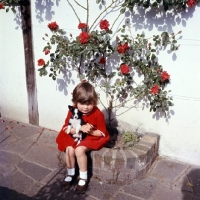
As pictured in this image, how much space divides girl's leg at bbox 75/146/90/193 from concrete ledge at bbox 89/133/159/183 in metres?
0.18

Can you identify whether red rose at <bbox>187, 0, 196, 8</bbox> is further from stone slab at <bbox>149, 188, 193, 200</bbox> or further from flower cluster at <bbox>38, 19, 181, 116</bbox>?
stone slab at <bbox>149, 188, 193, 200</bbox>

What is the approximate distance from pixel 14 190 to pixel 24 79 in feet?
6.73

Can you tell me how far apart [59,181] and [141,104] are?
57.2 inches

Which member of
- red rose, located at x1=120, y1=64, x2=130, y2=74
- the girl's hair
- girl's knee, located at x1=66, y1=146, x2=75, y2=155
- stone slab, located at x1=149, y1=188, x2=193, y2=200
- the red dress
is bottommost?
stone slab, located at x1=149, y1=188, x2=193, y2=200

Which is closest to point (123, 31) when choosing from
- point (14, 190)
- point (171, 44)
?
point (171, 44)

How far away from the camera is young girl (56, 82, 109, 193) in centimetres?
308

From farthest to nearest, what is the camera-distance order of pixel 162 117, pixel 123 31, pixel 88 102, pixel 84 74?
1. pixel 84 74
2. pixel 162 117
3. pixel 123 31
4. pixel 88 102

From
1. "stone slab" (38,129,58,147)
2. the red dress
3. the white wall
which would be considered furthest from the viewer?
the white wall

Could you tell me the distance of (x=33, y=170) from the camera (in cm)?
349

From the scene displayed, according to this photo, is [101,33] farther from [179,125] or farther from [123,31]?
[179,125]

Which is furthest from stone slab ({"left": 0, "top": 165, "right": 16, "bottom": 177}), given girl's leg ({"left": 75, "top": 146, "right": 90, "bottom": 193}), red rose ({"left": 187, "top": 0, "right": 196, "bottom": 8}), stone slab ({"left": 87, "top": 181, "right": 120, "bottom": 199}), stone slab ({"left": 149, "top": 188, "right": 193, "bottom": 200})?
red rose ({"left": 187, "top": 0, "right": 196, "bottom": 8})

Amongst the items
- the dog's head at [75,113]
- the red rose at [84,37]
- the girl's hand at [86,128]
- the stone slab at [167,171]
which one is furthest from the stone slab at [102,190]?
the red rose at [84,37]

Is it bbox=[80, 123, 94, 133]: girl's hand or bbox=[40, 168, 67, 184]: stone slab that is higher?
bbox=[80, 123, 94, 133]: girl's hand

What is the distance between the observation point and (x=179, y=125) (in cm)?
350
